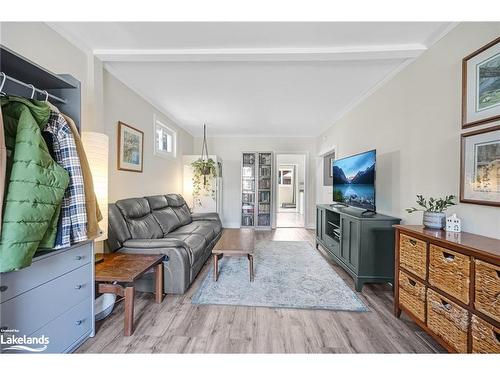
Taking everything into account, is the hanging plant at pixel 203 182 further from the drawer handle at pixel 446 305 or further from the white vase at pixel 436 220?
the drawer handle at pixel 446 305

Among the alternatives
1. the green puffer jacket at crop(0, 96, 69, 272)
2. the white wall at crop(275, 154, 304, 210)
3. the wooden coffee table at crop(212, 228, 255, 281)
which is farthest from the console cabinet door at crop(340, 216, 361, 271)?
the white wall at crop(275, 154, 304, 210)

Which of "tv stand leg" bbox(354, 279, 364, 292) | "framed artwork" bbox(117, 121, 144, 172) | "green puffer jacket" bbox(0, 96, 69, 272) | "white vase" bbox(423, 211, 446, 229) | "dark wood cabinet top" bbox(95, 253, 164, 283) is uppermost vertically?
"framed artwork" bbox(117, 121, 144, 172)

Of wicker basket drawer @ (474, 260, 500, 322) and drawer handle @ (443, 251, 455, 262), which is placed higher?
drawer handle @ (443, 251, 455, 262)

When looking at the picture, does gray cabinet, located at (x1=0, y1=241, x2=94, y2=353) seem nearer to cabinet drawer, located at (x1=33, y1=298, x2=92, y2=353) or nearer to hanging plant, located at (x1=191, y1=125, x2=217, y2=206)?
cabinet drawer, located at (x1=33, y1=298, x2=92, y2=353)

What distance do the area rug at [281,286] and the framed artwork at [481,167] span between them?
132 cm

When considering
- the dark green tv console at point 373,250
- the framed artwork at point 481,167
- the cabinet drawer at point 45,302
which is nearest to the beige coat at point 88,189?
the cabinet drawer at point 45,302

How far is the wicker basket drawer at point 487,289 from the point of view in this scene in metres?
1.13

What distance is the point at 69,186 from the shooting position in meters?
1.29

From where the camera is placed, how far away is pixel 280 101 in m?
3.53

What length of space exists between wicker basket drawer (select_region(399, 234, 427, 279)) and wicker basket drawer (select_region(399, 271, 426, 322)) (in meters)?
0.08

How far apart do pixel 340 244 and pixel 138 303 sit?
245 cm

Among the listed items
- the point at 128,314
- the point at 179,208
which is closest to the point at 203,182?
the point at 179,208

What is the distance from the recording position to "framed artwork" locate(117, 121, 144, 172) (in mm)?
2824
